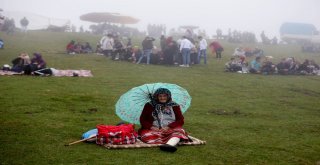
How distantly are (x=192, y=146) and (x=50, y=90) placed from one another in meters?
7.74

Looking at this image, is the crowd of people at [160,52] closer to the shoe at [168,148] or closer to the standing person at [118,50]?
the standing person at [118,50]

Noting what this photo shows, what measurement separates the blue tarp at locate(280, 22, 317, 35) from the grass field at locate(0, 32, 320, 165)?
28.3 m

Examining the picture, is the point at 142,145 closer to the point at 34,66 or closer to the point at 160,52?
the point at 34,66

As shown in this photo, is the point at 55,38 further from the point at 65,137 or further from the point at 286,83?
the point at 65,137

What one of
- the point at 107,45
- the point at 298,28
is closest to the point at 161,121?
the point at 107,45

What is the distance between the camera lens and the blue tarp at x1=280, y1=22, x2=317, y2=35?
48.6m

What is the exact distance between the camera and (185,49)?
990 inches

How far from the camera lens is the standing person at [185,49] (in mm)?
25062

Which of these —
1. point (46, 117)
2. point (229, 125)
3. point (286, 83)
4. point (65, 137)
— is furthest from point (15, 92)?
point (286, 83)

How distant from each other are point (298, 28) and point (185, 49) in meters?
29.2

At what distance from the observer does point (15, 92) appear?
13227mm

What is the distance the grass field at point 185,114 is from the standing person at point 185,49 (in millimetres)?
2561

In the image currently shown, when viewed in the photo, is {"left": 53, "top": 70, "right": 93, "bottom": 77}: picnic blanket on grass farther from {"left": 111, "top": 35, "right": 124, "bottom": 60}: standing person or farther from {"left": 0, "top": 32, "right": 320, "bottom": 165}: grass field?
{"left": 111, "top": 35, "right": 124, "bottom": 60}: standing person

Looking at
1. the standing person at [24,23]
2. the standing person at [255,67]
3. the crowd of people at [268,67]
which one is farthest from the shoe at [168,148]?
the standing person at [24,23]
